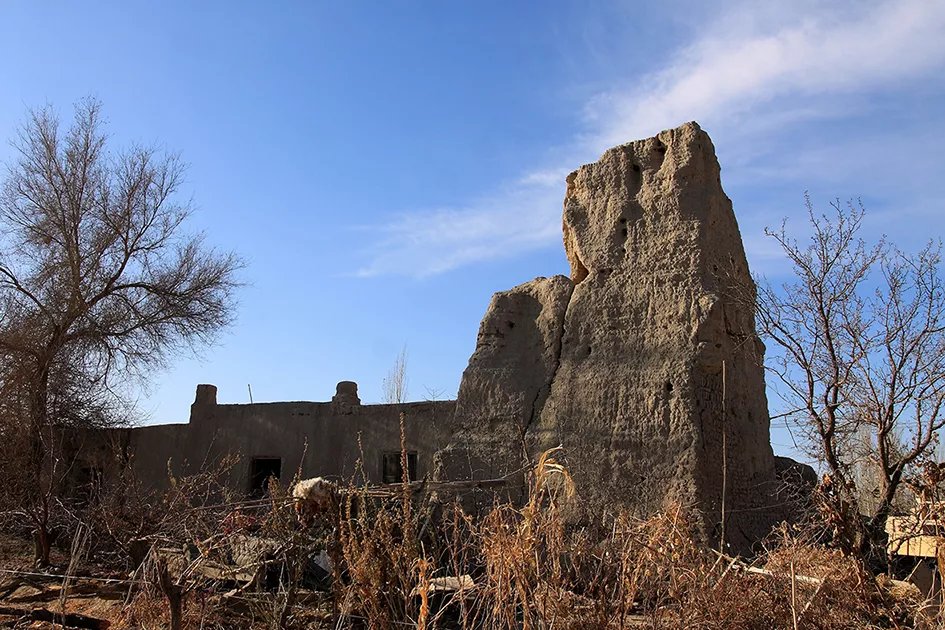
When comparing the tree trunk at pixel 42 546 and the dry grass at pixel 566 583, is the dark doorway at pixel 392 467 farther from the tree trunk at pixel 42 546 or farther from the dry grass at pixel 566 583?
the dry grass at pixel 566 583

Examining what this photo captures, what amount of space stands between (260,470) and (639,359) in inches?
273

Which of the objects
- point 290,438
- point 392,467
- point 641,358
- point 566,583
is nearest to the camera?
point 566,583

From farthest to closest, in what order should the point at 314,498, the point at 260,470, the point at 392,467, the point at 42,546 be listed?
the point at 260,470, the point at 392,467, the point at 42,546, the point at 314,498

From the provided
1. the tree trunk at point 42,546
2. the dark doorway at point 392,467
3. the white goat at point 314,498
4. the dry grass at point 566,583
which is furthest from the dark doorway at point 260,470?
the dry grass at point 566,583

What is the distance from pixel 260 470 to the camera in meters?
11.8

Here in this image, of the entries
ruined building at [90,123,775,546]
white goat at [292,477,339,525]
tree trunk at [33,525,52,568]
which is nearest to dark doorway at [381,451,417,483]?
ruined building at [90,123,775,546]

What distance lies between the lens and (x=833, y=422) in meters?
5.46

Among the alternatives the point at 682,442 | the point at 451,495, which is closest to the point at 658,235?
the point at 682,442

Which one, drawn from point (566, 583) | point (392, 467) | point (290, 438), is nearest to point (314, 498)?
point (566, 583)

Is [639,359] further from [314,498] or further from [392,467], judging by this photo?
[392,467]

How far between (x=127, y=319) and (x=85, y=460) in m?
2.52

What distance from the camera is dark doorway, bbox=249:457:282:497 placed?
11484 millimetres

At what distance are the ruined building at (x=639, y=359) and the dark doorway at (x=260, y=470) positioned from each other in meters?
5.00

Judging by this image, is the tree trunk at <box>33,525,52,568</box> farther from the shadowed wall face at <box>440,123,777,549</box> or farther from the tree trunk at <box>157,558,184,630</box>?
the tree trunk at <box>157,558,184,630</box>
